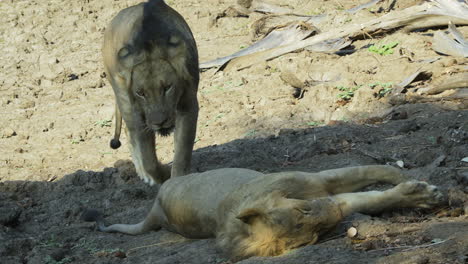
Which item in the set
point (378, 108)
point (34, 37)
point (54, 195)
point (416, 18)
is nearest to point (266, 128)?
point (378, 108)

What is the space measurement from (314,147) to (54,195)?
273cm

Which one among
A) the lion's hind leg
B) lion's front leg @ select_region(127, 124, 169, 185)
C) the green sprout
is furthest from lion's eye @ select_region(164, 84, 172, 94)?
the green sprout

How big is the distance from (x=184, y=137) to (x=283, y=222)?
3024 millimetres

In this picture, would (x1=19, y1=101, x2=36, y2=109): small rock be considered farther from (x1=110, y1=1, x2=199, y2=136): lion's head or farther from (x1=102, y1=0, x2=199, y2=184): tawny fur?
(x1=110, y1=1, x2=199, y2=136): lion's head

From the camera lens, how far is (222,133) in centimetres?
921

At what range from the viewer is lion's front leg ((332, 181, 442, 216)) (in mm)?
4539

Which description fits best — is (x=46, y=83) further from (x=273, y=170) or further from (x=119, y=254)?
(x=119, y=254)

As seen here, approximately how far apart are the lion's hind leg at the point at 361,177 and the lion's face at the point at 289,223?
17.1 inches

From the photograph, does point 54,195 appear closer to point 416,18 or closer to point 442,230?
point 442,230

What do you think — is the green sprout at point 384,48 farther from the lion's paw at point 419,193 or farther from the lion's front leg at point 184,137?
the lion's paw at point 419,193

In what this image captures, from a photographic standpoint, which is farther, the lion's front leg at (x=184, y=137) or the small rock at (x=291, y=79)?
the small rock at (x=291, y=79)

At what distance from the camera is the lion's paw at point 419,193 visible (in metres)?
4.54

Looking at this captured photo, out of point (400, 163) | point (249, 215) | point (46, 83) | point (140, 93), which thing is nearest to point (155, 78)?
point (140, 93)

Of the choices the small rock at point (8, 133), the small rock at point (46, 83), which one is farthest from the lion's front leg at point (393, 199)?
the small rock at point (46, 83)
